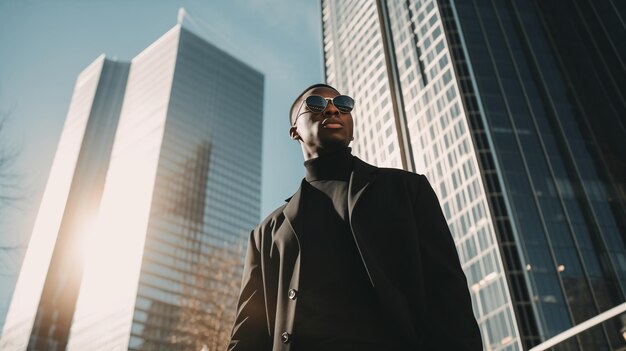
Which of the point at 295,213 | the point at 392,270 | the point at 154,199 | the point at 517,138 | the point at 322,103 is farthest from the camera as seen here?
the point at 154,199

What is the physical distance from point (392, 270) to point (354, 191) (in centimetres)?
39

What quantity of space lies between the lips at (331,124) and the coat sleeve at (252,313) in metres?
0.69

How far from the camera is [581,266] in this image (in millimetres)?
48094

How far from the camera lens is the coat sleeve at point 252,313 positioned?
2.24 m

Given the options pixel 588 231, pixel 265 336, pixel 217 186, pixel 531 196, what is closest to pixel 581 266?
pixel 588 231

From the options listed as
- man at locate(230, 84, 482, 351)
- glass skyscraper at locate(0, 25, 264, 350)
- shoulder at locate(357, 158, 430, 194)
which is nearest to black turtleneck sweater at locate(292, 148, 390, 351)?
man at locate(230, 84, 482, 351)

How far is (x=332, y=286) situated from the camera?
6.48 ft

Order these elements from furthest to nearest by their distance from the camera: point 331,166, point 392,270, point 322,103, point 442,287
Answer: point 322,103
point 331,166
point 392,270
point 442,287

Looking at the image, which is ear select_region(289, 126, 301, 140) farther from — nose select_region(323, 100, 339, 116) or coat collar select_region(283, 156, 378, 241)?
coat collar select_region(283, 156, 378, 241)

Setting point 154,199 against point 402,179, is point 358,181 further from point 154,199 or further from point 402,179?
point 154,199

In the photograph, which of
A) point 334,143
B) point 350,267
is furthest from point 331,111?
point 350,267

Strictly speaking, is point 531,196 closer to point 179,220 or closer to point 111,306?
point 179,220

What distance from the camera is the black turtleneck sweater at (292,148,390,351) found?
1837 millimetres

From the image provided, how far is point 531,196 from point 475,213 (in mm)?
6130
